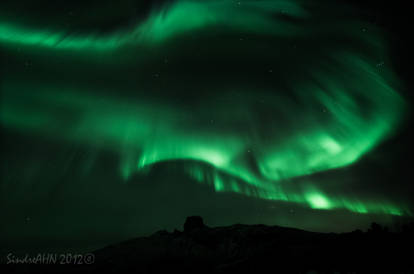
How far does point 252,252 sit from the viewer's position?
109562 millimetres

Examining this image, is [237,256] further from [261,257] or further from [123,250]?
[123,250]

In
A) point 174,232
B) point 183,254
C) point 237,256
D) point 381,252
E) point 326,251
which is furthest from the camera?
point 174,232

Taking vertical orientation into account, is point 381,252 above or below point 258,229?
below

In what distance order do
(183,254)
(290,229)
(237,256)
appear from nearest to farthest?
(237,256) → (183,254) → (290,229)

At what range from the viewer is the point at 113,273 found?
9294 centimetres

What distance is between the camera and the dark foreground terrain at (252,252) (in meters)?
58.0

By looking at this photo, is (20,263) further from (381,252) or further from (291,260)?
(381,252)

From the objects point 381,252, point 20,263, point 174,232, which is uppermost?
point 174,232

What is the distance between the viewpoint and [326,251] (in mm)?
72000

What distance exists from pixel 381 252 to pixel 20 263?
97487 mm

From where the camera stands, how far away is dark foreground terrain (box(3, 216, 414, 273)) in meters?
58.0

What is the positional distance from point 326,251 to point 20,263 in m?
87.3

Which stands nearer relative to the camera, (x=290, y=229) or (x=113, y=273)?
(x=113, y=273)

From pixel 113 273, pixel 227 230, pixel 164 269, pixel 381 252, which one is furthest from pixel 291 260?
pixel 227 230
